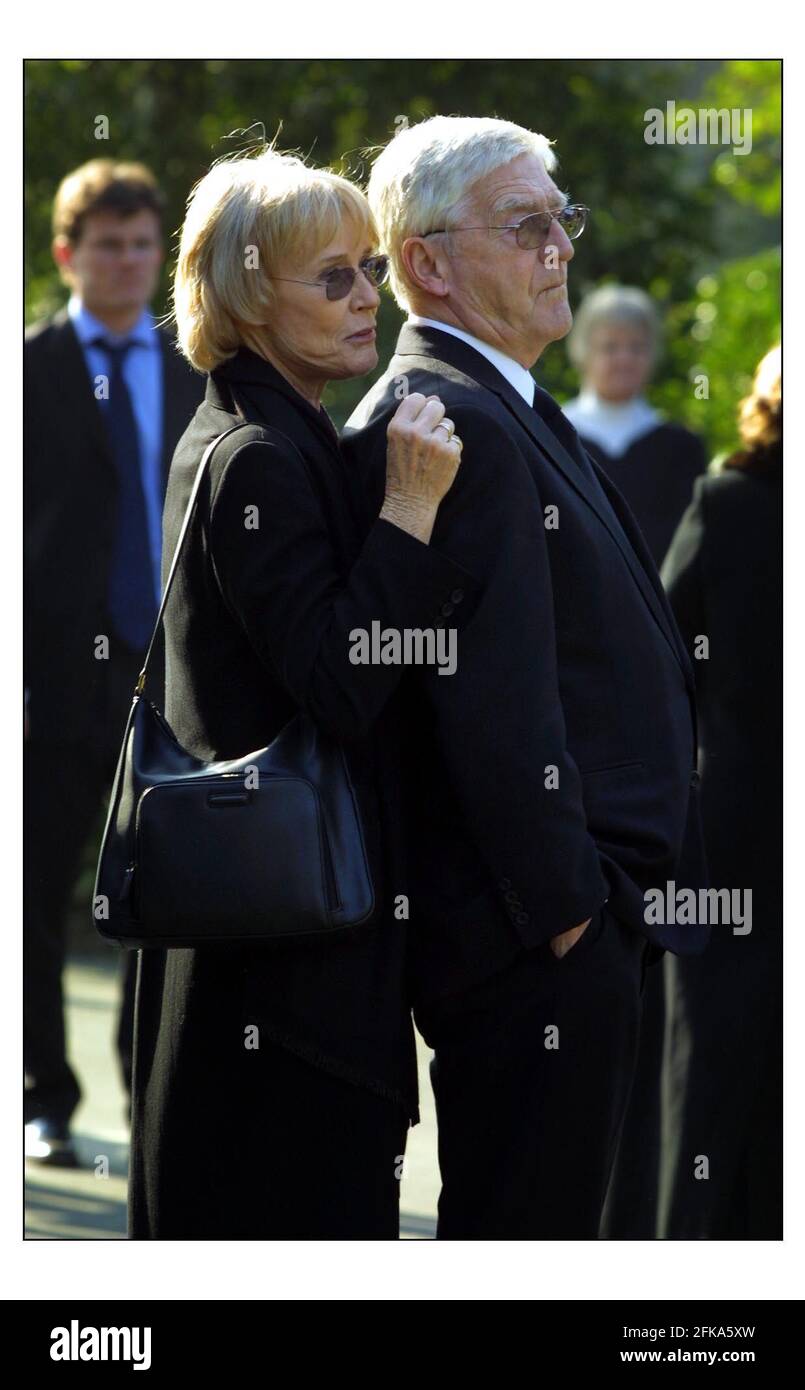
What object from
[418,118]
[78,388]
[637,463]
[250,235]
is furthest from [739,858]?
[418,118]

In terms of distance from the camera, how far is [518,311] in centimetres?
304

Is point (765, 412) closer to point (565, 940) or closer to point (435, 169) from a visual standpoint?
point (435, 169)

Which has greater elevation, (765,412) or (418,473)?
(765,412)

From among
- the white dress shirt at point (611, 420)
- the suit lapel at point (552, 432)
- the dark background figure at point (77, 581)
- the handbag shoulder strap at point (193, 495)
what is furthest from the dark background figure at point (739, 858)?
the white dress shirt at point (611, 420)

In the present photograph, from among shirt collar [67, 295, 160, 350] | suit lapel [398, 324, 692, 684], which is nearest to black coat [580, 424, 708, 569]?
shirt collar [67, 295, 160, 350]

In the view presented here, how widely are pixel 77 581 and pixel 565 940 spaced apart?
283cm

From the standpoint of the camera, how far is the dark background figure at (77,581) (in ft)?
17.3

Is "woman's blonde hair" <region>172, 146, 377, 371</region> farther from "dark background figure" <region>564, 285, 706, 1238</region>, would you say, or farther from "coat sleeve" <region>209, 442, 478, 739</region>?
"dark background figure" <region>564, 285, 706, 1238</region>

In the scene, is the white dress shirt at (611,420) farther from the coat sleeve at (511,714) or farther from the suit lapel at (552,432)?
the coat sleeve at (511,714)

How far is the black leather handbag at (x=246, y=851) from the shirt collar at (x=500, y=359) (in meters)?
0.66

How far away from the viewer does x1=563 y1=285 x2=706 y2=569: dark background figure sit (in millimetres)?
5848

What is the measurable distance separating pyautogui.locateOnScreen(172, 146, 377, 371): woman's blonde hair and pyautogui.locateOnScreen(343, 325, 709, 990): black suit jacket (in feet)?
0.76

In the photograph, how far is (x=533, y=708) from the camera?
9.17ft

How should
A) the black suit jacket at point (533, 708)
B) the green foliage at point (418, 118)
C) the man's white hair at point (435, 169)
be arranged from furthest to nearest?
the green foliage at point (418, 118) → the man's white hair at point (435, 169) → the black suit jacket at point (533, 708)
